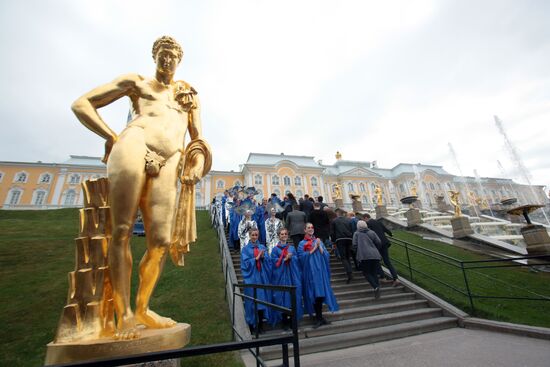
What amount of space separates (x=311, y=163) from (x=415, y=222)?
40042mm

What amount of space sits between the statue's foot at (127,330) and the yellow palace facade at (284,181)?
33.0m

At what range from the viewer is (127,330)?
1959 mm

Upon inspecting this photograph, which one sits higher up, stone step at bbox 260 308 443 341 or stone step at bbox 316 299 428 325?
stone step at bbox 316 299 428 325

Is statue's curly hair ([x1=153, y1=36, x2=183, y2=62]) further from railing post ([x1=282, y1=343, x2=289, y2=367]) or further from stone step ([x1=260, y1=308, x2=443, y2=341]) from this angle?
stone step ([x1=260, y1=308, x2=443, y2=341])

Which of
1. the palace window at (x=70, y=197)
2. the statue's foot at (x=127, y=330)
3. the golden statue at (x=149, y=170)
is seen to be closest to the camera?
the statue's foot at (x=127, y=330)

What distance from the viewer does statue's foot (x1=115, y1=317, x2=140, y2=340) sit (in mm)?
1892

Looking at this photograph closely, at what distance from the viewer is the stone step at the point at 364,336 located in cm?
438

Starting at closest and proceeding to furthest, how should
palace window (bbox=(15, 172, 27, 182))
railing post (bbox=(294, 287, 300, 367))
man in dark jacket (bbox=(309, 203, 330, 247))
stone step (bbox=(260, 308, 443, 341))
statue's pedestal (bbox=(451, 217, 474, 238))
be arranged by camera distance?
1. railing post (bbox=(294, 287, 300, 367))
2. stone step (bbox=(260, 308, 443, 341))
3. man in dark jacket (bbox=(309, 203, 330, 247))
4. statue's pedestal (bbox=(451, 217, 474, 238))
5. palace window (bbox=(15, 172, 27, 182))

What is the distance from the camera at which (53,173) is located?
43.8 metres

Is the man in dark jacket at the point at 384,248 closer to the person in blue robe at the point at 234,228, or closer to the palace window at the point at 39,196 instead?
the person in blue robe at the point at 234,228

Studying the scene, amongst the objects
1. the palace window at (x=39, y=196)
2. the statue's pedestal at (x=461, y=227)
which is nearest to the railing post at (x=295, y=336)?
the statue's pedestal at (x=461, y=227)

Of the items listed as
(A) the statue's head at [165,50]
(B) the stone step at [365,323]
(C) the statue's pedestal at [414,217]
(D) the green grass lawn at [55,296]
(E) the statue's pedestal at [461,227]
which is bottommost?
(B) the stone step at [365,323]

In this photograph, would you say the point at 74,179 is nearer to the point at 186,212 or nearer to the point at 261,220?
the point at 261,220

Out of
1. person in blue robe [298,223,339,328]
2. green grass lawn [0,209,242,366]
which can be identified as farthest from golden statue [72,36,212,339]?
person in blue robe [298,223,339,328]
